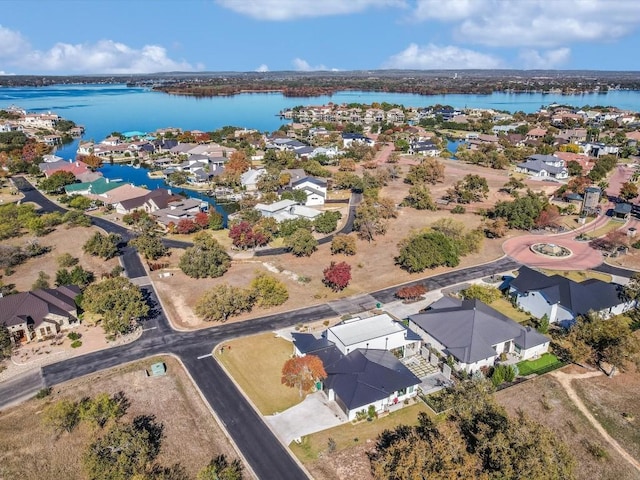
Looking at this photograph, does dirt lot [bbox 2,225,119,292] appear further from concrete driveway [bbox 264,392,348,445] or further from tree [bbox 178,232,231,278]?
concrete driveway [bbox 264,392,348,445]

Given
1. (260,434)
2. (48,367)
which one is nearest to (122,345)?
(48,367)

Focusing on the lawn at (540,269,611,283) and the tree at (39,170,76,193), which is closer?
the lawn at (540,269,611,283)

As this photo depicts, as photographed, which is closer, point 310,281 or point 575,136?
point 310,281

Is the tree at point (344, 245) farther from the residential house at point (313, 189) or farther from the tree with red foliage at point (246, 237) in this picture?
the residential house at point (313, 189)

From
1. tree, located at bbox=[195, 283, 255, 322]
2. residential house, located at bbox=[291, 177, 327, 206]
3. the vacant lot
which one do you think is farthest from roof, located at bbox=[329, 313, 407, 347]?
residential house, located at bbox=[291, 177, 327, 206]

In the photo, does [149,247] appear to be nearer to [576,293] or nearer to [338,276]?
[338,276]

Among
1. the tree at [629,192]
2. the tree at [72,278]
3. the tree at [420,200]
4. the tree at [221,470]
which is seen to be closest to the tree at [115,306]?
the tree at [72,278]

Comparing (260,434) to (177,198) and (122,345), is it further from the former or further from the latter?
(177,198)
